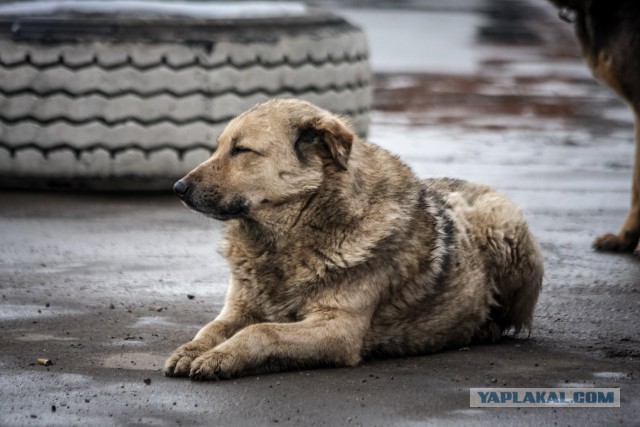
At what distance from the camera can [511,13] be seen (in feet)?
96.4

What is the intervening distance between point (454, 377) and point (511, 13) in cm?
2531

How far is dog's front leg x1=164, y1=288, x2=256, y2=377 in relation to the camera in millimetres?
4914

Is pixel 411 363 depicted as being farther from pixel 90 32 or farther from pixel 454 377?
pixel 90 32

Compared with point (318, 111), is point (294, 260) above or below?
below

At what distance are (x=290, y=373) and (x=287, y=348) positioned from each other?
4.9 inches

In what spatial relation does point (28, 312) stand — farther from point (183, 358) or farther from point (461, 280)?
point (461, 280)

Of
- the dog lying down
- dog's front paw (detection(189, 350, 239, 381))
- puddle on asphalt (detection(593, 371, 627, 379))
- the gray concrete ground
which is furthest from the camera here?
the dog lying down

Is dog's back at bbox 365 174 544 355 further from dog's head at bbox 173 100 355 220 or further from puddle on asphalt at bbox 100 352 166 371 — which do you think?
puddle on asphalt at bbox 100 352 166 371

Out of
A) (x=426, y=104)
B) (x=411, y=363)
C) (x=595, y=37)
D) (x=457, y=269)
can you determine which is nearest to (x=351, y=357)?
(x=411, y=363)

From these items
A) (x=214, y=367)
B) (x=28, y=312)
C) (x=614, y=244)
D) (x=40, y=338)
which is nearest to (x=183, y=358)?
(x=214, y=367)

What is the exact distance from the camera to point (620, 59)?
25.1 feet

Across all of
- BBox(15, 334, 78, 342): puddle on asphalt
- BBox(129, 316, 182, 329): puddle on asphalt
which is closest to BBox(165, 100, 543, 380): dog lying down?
BBox(129, 316, 182, 329): puddle on asphalt

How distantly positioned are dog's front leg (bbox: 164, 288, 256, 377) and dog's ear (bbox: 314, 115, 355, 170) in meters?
0.78

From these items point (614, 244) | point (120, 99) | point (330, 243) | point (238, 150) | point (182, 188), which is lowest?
point (614, 244)
